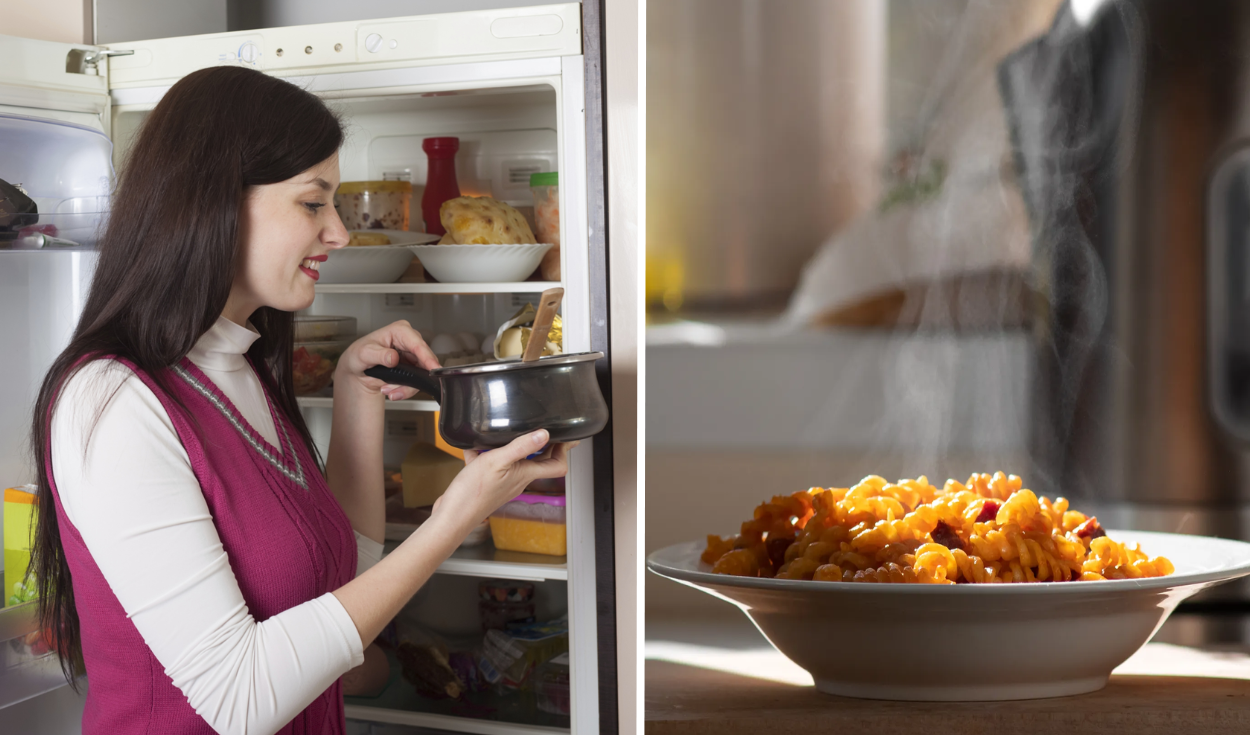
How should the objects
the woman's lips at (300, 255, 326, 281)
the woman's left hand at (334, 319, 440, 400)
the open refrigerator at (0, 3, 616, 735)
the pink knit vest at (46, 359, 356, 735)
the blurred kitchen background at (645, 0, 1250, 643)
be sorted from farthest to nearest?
the open refrigerator at (0, 3, 616, 735) < the woman's left hand at (334, 319, 440, 400) < the woman's lips at (300, 255, 326, 281) < the pink knit vest at (46, 359, 356, 735) < the blurred kitchen background at (645, 0, 1250, 643)

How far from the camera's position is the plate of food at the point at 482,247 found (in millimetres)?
1381

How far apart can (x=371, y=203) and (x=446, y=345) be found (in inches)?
11.1

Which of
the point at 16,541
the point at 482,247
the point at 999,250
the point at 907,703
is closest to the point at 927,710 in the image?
the point at 907,703

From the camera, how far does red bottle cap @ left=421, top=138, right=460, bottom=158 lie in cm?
154

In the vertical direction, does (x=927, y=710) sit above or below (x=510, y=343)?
below

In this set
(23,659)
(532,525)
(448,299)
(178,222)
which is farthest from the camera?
(448,299)

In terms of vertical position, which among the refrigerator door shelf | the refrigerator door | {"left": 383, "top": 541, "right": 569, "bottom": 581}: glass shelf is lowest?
the refrigerator door shelf

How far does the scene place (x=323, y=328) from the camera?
1.55 meters

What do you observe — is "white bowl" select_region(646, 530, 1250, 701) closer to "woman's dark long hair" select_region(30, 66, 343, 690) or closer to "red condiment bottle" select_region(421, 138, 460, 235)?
"woman's dark long hair" select_region(30, 66, 343, 690)

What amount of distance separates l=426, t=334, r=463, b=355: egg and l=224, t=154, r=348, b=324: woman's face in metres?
0.54

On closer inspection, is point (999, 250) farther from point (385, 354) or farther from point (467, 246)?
point (467, 246)

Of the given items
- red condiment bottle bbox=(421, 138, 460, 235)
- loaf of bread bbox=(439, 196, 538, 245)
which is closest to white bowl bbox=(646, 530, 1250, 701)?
loaf of bread bbox=(439, 196, 538, 245)

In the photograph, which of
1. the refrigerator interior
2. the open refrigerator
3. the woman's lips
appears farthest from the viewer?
the refrigerator interior

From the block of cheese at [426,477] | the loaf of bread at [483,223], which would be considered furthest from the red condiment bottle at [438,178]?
the block of cheese at [426,477]
